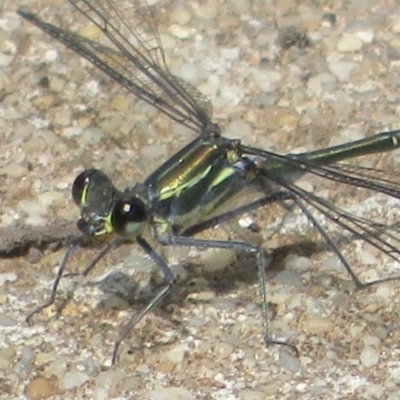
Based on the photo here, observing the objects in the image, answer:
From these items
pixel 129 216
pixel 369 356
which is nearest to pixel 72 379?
pixel 129 216

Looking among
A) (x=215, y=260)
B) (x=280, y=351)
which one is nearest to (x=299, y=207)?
(x=215, y=260)

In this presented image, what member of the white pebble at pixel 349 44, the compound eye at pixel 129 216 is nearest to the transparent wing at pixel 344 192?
the compound eye at pixel 129 216

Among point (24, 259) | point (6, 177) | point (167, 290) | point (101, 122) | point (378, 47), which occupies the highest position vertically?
point (378, 47)

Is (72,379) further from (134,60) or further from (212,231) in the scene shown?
(134,60)

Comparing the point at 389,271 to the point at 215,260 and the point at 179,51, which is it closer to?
the point at 215,260

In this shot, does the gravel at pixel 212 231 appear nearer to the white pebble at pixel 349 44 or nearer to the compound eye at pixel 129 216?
the white pebble at pixel 349 44

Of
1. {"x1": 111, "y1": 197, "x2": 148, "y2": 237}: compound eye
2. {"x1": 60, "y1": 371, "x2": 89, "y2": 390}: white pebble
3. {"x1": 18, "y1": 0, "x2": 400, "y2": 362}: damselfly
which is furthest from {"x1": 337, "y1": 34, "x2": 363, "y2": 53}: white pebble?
{"x1": 60, "y1": 371, "x2": 89, "y2": 390}: white pebble

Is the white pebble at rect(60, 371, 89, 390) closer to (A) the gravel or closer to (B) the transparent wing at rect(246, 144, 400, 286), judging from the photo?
(A) the gravel
